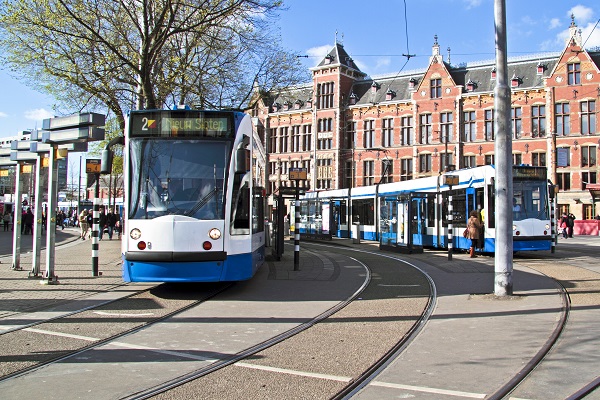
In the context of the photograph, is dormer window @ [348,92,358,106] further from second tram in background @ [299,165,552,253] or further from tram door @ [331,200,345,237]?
tram door @ [331,200,345,237]

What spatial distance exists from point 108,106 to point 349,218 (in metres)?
15.7

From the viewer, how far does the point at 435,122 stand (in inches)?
2151

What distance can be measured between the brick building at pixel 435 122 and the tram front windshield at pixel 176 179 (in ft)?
109

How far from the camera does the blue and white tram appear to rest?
915cm

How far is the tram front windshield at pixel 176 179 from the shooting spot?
30.5 ft

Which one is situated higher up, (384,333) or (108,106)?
(108,106)

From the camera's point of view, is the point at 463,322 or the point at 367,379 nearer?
the point at 367,379

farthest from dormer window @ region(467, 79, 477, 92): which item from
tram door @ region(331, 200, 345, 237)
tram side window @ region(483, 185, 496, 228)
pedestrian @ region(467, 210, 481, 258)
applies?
tram side window @ region(483, 185, 496, 228)

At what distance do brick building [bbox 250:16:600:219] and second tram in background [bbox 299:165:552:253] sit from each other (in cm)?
1400

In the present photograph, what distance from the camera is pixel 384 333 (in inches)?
277

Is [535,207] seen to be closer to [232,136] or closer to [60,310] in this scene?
[232,136]

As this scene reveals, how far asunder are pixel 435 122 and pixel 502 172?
46.3 meters

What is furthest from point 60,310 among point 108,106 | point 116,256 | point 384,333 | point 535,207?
point 535,207

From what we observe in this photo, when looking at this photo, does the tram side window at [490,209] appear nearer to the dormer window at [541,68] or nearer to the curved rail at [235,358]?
the curved rail at [235,358]
